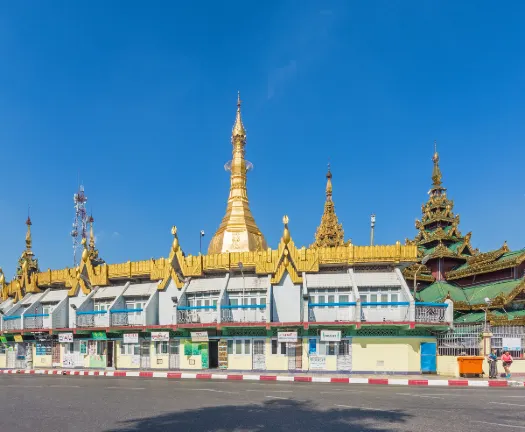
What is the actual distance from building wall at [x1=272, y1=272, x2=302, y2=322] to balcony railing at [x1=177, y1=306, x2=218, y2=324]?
3567 millimetres

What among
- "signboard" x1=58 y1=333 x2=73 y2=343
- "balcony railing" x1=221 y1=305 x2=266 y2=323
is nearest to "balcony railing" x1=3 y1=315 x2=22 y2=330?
"signboard" x1=58 y1=333 x2=73 y2=343

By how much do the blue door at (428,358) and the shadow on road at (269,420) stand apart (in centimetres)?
1315

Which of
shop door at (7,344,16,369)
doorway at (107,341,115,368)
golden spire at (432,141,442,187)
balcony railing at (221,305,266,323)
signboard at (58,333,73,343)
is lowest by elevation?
shop door at (7,344,16,369)

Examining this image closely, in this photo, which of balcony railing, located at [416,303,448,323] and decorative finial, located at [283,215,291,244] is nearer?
balcony railing, located at [416,303,448,323]

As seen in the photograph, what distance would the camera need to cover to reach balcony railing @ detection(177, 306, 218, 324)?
86.0 feet

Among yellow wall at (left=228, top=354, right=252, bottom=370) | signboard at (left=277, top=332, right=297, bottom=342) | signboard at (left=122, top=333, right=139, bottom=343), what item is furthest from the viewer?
signboard at (left=122, top=333, right=139, bottom=343)

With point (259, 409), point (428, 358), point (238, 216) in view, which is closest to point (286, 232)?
point (238, 216)

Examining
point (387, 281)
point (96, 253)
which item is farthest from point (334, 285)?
point (96, 253)

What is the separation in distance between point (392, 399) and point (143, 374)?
48.3 ft

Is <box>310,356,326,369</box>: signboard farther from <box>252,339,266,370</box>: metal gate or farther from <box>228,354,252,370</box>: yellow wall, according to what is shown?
<box>228,354,252,370</box>: yellow wall

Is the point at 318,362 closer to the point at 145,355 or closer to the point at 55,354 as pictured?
the point at 145,355

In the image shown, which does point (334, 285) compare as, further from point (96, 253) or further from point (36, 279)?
point (96, 253)

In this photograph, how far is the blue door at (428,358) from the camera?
23536mm

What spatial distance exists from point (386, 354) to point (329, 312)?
365 centimetres
